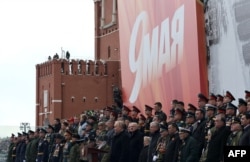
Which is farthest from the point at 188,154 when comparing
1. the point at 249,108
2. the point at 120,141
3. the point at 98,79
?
the point at 98,79

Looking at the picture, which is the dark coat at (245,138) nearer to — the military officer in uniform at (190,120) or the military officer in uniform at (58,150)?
the military officer in uniform at (190,120)

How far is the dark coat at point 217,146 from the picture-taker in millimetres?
10625

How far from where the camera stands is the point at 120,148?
1323 cm

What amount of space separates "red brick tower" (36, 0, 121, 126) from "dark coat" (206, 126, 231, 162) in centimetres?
4654

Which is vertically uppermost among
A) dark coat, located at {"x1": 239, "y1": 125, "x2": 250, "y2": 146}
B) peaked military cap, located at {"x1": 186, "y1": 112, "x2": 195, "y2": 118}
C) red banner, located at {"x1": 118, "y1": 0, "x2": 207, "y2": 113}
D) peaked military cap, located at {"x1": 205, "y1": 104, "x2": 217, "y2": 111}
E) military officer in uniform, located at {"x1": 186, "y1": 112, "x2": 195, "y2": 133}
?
red banner, located at {"x1": 118, "y1": 0, "x2": 207, "y2": 113}

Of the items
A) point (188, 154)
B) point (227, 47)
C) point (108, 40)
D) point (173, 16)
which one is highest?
point (108, 40)

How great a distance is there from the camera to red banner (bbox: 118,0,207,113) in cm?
1636

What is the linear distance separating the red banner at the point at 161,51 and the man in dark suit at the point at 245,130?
5.72 meters

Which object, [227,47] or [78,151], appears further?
[227,47]

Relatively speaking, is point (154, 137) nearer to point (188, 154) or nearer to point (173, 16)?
point (188, 154)

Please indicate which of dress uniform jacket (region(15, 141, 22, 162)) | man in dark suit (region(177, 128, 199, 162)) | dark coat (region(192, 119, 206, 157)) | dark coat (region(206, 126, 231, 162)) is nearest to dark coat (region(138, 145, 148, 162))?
man in dark suit (region(177, 128, 199, 162))

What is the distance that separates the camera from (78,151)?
1427cm

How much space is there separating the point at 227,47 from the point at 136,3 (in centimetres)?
558

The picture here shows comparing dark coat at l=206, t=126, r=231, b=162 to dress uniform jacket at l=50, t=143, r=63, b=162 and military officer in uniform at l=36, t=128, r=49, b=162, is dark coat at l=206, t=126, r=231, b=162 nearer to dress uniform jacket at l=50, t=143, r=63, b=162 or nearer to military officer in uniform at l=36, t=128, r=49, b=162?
dress uniform jacket at l=50, t=143, r=63, b=162
